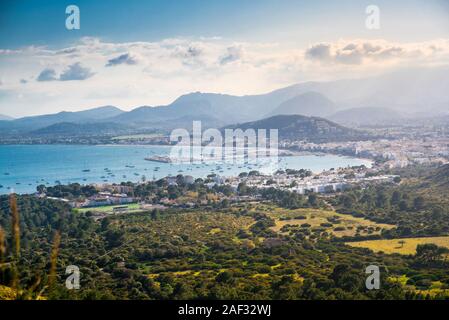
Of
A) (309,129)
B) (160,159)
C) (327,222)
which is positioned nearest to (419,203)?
(327,222)

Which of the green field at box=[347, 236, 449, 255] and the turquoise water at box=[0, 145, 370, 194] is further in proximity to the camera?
the turquoise water at box=[0, 145, 370, 194]

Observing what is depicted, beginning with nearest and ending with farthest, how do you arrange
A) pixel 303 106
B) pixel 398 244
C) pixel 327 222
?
pixel 398 244
pixel 327 222
pixel 303 106

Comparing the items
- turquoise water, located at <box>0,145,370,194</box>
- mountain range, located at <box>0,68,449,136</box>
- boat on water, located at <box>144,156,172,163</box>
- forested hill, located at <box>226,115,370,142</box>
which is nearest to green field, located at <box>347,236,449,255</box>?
turquoise water, located at <box>0,145,370,194</box>

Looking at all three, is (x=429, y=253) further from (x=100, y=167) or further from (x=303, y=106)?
(x=303, y=106)

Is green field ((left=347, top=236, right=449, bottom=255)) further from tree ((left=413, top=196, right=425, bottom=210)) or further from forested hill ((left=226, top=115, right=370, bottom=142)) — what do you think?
forested hill ((left=226, top=115, right=370, bottom=142))

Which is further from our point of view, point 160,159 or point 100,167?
point 160,159

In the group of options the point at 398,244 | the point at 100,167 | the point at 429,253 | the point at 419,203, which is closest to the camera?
the point at 429,253
